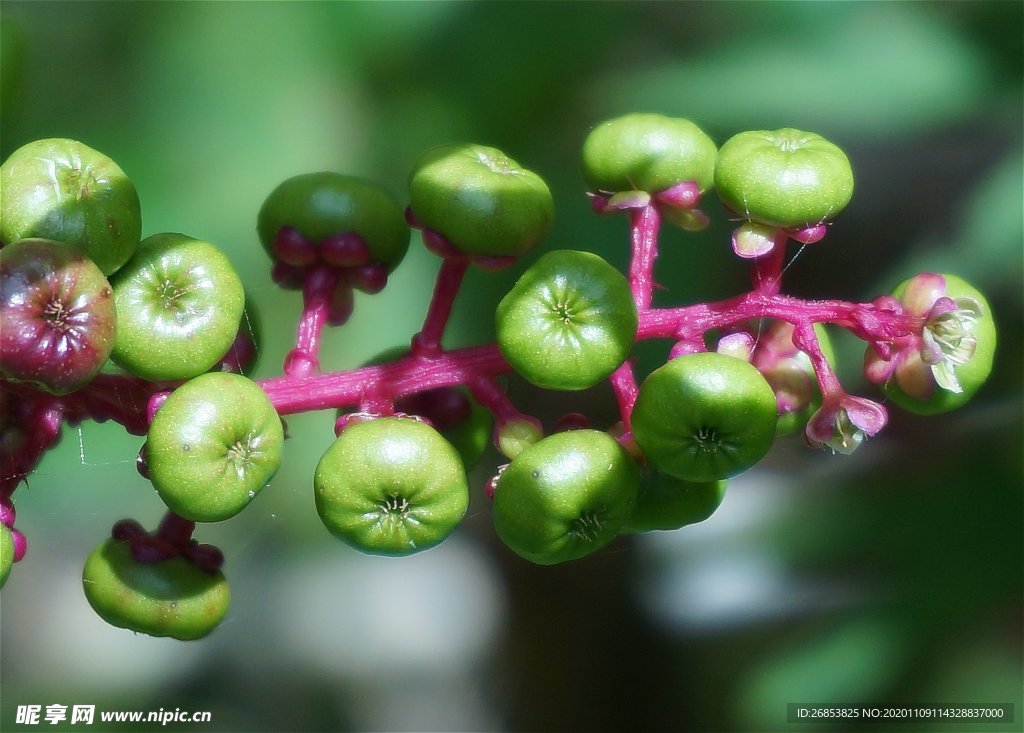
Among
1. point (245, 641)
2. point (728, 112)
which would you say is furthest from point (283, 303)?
point (728, 112)

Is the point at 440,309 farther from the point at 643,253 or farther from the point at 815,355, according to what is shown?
the point at 815,355

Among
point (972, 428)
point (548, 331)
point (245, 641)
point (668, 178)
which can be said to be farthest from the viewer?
point (245, 641)

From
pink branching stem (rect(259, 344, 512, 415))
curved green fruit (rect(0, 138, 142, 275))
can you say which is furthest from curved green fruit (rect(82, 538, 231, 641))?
curved green fruit (rect(0, 138, 142, 275))

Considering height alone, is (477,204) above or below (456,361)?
above

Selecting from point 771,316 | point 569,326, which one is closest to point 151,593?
point 569,326

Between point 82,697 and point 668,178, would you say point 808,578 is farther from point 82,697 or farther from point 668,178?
point 82,697

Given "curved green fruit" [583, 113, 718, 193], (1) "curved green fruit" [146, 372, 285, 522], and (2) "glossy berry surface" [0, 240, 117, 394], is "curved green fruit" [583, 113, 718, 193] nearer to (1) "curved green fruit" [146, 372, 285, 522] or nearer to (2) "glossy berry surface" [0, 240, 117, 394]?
(1) "curved green fruit" [146, 372, 285, 522]

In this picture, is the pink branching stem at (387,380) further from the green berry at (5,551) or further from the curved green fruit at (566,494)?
the green berry at (5,551)
